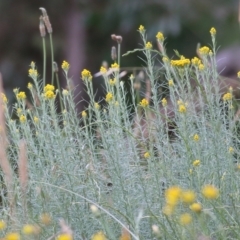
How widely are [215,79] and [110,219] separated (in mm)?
756

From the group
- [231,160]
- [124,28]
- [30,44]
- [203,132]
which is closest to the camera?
[231,160]

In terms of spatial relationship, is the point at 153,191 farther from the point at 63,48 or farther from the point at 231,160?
the point at 63,48

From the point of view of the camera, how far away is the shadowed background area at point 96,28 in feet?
43.8

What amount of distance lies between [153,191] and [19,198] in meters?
0.57

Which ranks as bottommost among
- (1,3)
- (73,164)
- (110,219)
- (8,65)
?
(110,219)

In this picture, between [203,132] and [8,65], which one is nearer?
[203,132]

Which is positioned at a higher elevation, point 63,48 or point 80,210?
point 63,48

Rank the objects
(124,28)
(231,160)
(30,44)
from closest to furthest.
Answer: (231,160) < (124,28) < (30,44)

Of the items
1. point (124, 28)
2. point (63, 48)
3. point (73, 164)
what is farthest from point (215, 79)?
point (63, 48)

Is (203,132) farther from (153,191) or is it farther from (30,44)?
(30,44)

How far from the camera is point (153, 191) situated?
3.29m

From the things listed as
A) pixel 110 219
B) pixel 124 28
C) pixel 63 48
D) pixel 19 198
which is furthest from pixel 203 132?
pixel 63 48

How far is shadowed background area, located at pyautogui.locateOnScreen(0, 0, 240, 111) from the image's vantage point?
13.3 m

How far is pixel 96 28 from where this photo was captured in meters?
15.2
